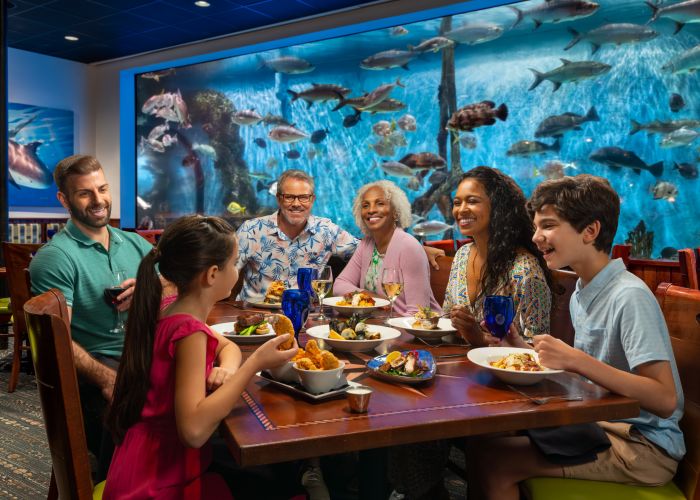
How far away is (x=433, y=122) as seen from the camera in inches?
278

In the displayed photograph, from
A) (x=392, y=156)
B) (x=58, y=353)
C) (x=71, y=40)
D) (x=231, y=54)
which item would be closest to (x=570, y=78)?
(x=392, y=156)

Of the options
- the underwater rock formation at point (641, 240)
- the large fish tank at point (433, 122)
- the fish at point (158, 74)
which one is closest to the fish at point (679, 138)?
the large fish tank at point (433, 122)

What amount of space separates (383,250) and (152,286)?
183 centimetres

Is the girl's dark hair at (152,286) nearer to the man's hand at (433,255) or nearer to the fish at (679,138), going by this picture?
the man's hand at (433,255)

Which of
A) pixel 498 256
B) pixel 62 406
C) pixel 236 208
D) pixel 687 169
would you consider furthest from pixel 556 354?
pixel 236 208

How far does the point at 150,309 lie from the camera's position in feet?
4.57

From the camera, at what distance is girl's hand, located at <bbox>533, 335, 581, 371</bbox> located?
1.39 meters

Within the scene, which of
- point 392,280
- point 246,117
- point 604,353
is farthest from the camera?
point 246,117

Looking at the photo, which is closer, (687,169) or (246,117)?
(687,169)

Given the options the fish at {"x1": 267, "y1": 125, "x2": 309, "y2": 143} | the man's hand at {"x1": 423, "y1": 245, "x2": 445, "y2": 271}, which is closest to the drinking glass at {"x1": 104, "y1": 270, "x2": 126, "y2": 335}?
the man's hand at {"x1": 423, "y1": 245, "x2": 445, "y2": 271}

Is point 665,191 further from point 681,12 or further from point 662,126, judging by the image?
point 681,12

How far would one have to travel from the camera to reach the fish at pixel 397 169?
7.34m

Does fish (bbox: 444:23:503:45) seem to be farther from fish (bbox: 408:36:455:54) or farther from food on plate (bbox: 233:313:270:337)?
food on plate (bbox: 233:313:270:337)

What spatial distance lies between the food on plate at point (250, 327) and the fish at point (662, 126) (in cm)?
518
